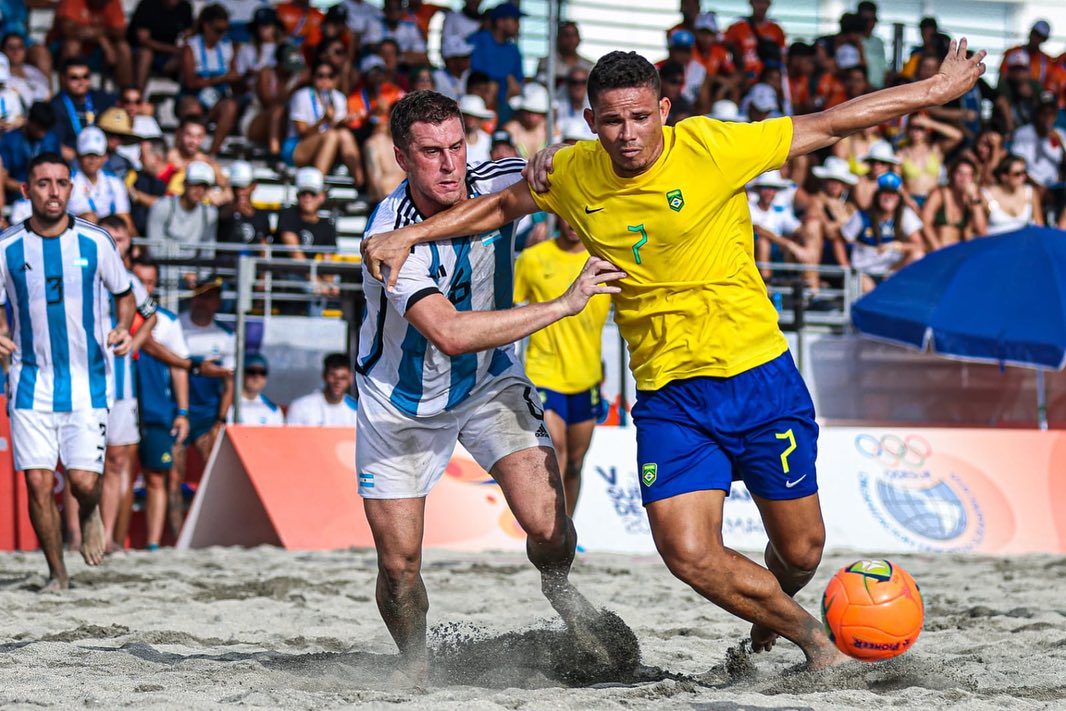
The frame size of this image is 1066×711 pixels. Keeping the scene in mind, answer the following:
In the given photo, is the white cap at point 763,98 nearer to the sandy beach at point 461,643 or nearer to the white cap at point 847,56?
the white cap at point 847,56

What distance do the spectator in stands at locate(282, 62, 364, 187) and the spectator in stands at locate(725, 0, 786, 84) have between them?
15.5ft

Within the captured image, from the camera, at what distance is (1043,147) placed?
47.3 feet

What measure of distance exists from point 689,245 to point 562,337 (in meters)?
3.99

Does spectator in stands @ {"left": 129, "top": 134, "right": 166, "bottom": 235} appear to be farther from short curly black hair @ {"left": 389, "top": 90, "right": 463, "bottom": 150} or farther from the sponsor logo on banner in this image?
short curly black hair @ {"left": 389, "top": 90, "right": 463, "bottom": 150}

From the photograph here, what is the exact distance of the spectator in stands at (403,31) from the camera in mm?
13922

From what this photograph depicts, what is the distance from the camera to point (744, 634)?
595cm

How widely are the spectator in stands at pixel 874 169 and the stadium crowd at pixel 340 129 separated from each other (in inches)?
1.0

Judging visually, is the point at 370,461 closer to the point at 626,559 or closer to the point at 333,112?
the point at 626,559

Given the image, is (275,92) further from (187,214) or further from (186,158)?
(187,214)

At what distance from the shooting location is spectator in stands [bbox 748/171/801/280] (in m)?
12.2

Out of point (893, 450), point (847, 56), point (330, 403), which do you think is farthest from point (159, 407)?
point (847, 56)

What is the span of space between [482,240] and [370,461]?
92 cm

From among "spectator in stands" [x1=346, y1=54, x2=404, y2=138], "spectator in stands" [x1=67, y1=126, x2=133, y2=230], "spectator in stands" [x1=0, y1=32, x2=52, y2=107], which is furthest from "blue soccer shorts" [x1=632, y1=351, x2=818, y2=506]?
"spectator in stands" [x1=0, y1=32, x2=52, y2=107]

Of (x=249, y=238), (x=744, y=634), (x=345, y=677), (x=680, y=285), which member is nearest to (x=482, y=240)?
(x=680, y=285)
